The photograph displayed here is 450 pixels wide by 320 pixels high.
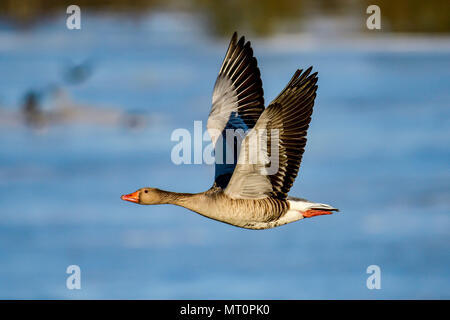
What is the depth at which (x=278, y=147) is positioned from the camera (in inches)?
239

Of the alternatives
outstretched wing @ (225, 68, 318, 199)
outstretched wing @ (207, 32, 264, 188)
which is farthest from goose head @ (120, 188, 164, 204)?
outstretched wing @ (225, 68, 318, 199)

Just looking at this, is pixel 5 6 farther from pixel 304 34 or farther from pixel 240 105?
pixel 240 105

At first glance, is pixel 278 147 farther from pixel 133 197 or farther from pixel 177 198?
pixel 133 197

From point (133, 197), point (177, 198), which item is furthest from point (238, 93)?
point (133, 197)

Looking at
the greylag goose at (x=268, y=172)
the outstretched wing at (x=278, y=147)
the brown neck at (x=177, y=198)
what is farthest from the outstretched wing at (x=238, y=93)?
the outstretched wing at (x=278, y=147)

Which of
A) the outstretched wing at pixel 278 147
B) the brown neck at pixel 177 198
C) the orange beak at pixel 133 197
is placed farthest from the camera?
the orange beak at pixel 133 197

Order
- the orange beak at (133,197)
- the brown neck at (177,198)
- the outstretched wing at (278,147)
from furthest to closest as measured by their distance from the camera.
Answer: the orange beak at (133,197) < the brown neck at (177,198) < the outstretched wing at (278,147)

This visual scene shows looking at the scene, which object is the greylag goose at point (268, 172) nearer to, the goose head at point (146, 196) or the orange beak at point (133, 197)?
the goose head at point (146, 196)

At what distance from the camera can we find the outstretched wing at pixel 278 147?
5918 mm

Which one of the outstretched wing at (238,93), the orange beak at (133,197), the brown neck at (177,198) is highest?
the outstretched wing at (238,93)

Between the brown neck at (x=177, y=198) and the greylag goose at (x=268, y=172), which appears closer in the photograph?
the greylag goose at (x=268, y=172)

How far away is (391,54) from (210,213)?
1630 centimetres

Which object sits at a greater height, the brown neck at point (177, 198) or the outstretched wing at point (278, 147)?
the outstretched wing at point (278, 147)

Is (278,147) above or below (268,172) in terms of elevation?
Result: above
